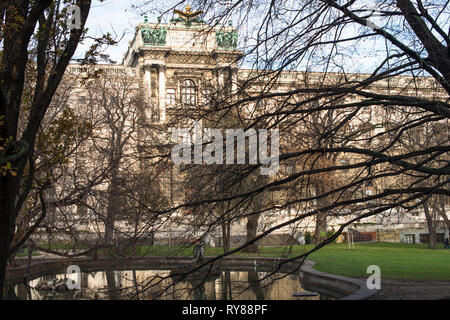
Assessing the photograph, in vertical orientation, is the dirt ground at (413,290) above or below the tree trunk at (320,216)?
below

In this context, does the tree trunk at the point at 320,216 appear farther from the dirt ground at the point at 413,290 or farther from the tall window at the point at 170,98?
the tall window at the point at 170,98

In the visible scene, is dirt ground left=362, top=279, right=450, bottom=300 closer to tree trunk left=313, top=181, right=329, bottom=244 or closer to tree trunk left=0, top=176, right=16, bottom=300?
tree trunk left=313, top=181, right=329, bottom=244

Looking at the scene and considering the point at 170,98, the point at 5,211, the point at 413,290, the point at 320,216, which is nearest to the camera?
the point at 5,211

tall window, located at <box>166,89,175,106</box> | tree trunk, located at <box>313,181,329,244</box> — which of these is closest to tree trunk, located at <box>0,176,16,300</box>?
tree trunk, located at <box>313,181,329,244</box>

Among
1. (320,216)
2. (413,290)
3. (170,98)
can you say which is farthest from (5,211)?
(413,290)

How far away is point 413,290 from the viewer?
1234cm

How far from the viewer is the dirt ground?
11234mm

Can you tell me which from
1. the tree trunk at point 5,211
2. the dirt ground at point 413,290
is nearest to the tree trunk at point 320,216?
the dirt ground at point 413,290

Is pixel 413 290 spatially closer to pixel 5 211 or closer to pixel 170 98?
pixel 170 98

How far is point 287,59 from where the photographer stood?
312 inches

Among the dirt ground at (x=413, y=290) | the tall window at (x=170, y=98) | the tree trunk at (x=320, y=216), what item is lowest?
the dirt ground at (x=413, y=290)

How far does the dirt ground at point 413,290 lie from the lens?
11.2 m
